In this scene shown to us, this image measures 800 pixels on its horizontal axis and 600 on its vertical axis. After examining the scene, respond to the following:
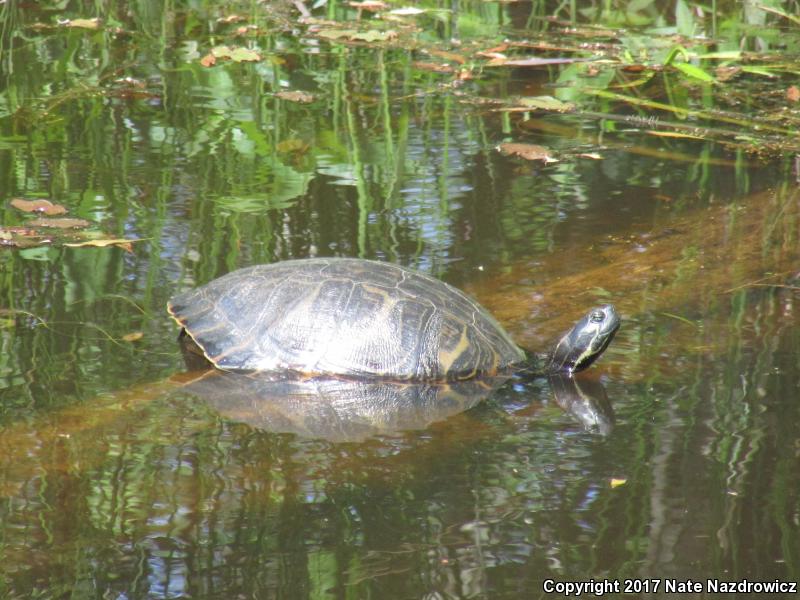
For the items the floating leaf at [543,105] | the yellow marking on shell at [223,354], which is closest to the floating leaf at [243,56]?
the floating leaf at [543,105]

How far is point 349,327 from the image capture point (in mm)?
4082

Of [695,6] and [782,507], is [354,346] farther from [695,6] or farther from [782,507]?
[695,6]

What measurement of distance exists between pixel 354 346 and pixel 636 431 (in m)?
1.08

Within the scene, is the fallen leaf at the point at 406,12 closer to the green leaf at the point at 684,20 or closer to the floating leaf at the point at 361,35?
the floating leaf at the point at 361,35

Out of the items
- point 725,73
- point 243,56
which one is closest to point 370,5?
point 243,56

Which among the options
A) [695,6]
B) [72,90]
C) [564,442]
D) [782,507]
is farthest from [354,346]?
[695,6]

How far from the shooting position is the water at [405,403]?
291cm

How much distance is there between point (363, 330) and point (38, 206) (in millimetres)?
2085

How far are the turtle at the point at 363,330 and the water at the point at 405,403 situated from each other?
151 millimetres

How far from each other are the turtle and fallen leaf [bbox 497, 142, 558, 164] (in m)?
2.33

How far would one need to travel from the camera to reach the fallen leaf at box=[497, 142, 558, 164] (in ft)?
20.8

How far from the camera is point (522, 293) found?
15.4ft

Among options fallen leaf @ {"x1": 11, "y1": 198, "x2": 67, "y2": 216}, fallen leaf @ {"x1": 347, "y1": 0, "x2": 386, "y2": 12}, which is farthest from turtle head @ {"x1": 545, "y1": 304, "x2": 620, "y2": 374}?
fallen leaf @ {"x1": 347, "y1": 0, "x2": 386, "y2": 12}

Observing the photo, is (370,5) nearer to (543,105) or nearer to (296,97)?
(296,97)
